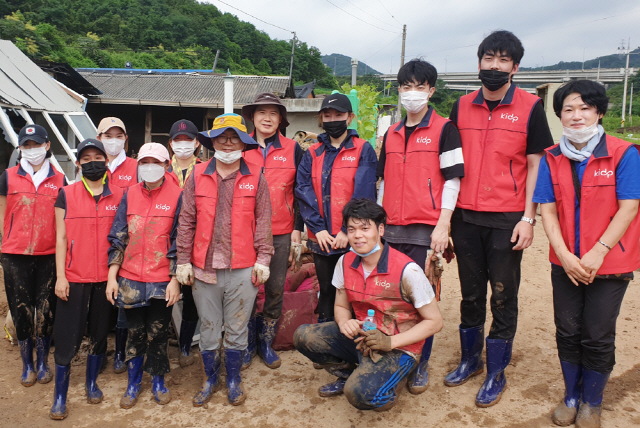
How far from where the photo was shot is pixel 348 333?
306 cm

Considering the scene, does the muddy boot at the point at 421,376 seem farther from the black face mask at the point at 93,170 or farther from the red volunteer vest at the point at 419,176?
the black face mask at the point at 93,170

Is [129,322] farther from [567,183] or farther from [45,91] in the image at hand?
[45,91]

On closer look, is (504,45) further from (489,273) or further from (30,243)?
(30,243)

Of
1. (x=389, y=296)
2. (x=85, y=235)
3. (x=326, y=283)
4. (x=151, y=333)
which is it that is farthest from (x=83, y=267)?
(x=389, y=296)

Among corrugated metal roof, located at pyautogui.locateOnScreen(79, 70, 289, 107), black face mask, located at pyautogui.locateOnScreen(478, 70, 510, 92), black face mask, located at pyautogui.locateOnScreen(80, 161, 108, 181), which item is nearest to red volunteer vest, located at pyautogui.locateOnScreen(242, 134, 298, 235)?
black face mask, located at pyautogui.locateOnScreen(80, 161, 108, 181)

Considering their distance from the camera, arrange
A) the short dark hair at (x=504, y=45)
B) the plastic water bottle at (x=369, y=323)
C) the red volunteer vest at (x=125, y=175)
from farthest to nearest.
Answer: the red volunteer vest at (x=125, y=175), the short dark hair at (x=504, y=45), the plastic water bottle at (x=369, y=323)

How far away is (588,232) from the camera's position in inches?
113

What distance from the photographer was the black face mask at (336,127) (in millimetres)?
3699

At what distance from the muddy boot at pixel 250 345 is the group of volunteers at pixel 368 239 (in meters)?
0.50

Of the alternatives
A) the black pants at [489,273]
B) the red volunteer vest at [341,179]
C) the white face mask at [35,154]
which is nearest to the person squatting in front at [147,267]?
the white face mask at [35,154]

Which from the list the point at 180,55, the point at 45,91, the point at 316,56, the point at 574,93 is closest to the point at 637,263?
the point at 574,93

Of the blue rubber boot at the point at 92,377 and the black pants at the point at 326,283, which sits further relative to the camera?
the black pants at the point at 326,283

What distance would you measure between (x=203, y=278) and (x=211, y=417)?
97cm

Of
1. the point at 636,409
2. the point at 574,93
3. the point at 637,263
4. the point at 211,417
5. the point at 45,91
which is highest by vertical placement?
the point at 45,91
